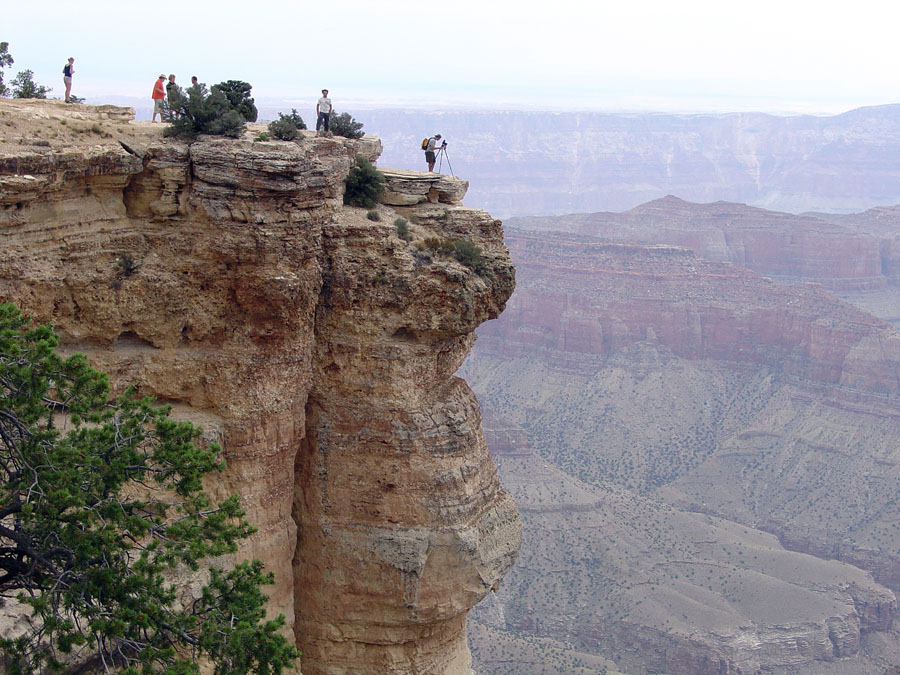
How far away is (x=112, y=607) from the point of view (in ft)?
48.5

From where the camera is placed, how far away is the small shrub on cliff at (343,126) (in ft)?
80.2

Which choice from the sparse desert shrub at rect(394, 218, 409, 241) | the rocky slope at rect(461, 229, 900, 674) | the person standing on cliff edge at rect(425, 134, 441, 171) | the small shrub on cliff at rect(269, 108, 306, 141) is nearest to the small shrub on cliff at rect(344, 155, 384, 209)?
the sparse desert shrub at rect(394, 218, 409, 241)

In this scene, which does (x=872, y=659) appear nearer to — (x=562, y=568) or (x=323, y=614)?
(x=562, y=568)

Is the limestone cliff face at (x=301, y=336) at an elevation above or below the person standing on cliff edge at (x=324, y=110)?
below

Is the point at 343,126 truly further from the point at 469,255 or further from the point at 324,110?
the point at 469,255

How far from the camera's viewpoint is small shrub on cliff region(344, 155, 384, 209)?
21.8m

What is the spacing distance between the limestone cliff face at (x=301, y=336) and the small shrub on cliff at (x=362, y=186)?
0.38m

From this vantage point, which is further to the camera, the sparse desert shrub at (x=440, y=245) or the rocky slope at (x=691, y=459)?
the rocky slope at (x=691, y=459)

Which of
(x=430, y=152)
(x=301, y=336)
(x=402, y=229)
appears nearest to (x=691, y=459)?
(x=430, y=152)

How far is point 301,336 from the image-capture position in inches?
808

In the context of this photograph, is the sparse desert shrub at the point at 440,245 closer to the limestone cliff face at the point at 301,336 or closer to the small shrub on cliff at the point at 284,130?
the limestone cliff face at the point at 301,336

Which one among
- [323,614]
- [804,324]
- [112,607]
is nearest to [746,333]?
[804,324]

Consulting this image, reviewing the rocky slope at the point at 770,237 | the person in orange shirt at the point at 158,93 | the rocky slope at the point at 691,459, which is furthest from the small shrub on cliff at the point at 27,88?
the rocky slope at the point at 770,237

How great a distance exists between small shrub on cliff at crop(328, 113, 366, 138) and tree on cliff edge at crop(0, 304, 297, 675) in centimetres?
1045
